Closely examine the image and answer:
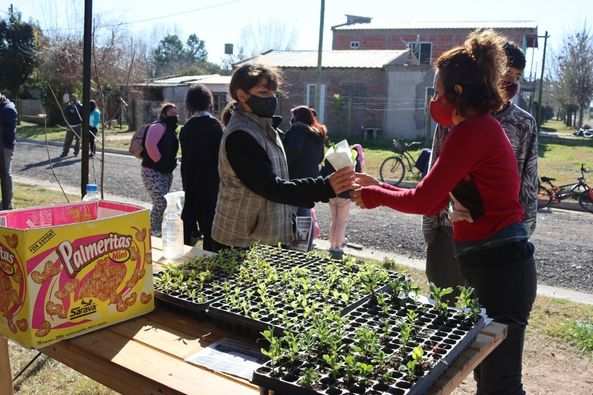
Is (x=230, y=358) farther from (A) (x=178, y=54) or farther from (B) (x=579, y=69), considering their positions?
(A) (x=178, y=54)

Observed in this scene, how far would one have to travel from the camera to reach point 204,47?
82.2 m

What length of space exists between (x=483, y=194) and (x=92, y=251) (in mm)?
1427

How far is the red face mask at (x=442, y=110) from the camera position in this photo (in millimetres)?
2281

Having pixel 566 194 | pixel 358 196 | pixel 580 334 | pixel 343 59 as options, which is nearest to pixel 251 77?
pixel 358 196

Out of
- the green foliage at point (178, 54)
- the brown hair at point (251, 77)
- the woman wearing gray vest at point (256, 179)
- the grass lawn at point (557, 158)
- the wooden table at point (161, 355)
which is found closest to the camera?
the wooden table at point (161, 355)

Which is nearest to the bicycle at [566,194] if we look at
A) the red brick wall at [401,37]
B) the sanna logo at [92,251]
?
the sanna logo at [92,251]

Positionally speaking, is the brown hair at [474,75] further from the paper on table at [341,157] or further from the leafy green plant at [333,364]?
the leafy green plant at [333,364]

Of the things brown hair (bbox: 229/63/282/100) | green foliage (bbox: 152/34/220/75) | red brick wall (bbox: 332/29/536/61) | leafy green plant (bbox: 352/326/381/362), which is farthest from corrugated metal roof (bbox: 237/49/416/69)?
green foliage (bbox: 152/34/220/75)

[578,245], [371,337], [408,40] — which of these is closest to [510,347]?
[371,337]

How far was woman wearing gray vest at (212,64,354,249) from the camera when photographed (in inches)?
104

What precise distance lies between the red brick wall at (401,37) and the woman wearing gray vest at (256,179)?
32382 millimetres

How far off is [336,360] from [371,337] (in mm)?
126

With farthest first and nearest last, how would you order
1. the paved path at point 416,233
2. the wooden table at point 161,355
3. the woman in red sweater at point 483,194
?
1. the paved path at point 416,233
2. the woman in red sweater at point 483,194
3. the wooden table at point 161,355

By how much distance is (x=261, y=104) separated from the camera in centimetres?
290
